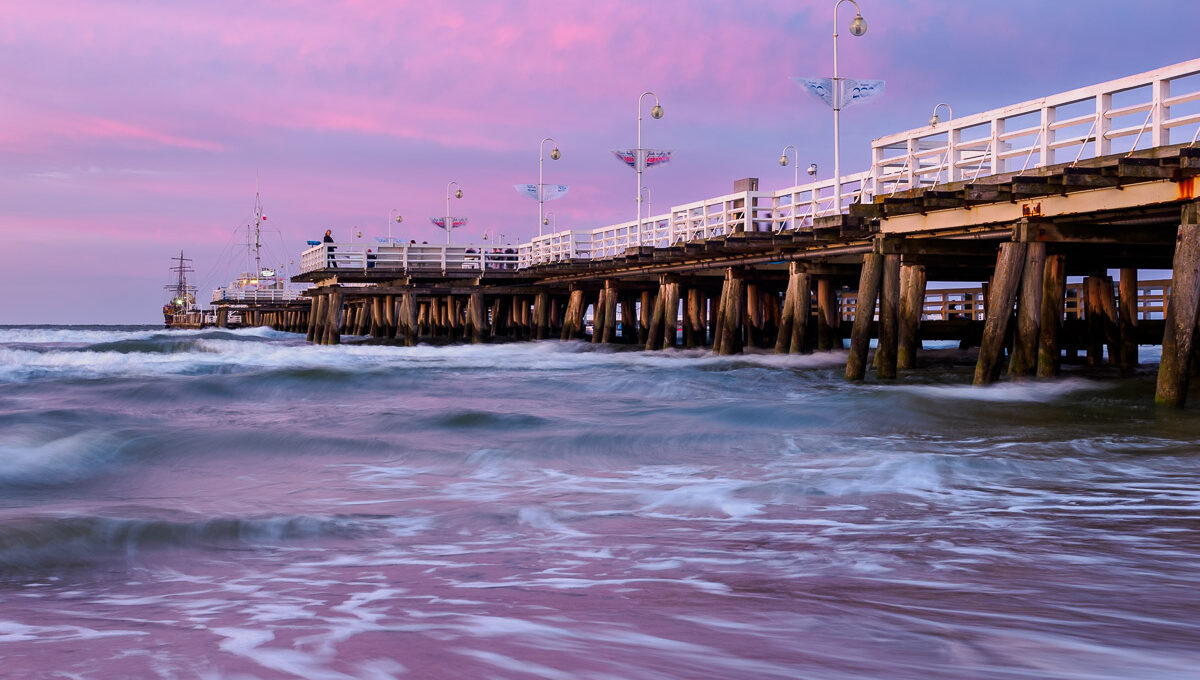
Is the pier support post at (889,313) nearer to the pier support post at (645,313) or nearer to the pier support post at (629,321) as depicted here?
the pier support post at (645,313)

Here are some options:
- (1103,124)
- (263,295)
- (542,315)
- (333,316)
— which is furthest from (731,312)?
(263,295)

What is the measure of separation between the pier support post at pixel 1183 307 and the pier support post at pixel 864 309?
5897 mm

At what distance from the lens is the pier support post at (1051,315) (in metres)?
17.7

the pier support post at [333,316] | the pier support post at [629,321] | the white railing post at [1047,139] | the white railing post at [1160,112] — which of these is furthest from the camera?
the pier support post at [629,321]

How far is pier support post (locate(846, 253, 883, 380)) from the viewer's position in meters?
19.2

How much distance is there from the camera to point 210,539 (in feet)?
23.2

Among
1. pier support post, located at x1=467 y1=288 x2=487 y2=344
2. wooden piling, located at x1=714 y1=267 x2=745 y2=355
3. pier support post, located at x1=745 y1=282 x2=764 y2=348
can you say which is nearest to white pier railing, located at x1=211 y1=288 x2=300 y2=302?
pier support post, located at x1=467 y1=288 x2=487 y2=344

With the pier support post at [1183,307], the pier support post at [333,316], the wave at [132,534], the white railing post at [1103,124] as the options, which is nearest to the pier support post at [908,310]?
the white railing post at [1103,124]

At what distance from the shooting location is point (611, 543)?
6.93 metres

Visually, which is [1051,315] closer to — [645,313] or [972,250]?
[972,250]

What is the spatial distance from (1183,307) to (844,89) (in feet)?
38.2

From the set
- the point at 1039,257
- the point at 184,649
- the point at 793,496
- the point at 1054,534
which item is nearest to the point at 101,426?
the point at 793,496

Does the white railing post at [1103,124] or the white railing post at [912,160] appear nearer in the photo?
the white railing post at [1103,124]

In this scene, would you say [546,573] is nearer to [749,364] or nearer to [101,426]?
[101,426]
